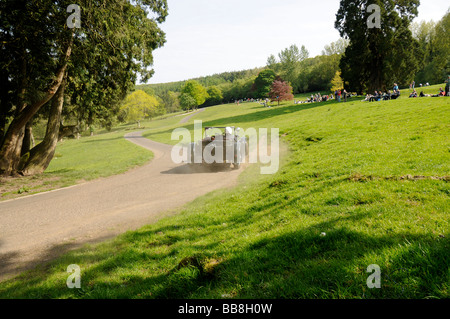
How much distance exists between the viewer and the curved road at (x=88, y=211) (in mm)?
5551

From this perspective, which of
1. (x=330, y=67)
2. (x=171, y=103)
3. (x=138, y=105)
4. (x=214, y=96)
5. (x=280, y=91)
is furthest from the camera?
(x=171, y=103)

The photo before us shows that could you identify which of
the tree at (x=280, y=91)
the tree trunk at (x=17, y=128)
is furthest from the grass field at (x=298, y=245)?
the tree at (x=280, y=91)

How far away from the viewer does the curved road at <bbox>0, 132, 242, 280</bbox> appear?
18.2ft

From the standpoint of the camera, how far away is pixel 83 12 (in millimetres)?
11078

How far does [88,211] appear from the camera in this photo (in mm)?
7844

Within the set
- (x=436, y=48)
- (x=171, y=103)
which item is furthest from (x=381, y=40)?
(x=171, y=103)

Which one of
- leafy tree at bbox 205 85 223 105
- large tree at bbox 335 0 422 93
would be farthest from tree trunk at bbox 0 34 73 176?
leafy tree at bbox 205 85 223 105

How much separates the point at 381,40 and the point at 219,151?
32298mm

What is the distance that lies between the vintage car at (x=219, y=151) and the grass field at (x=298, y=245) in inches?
181

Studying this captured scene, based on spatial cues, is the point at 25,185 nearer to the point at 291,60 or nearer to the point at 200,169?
the point at 200,169

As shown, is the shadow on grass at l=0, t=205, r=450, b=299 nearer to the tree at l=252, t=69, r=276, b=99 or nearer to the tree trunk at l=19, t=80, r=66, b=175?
the tree trunk at l=19, t=80, r=66, b=175

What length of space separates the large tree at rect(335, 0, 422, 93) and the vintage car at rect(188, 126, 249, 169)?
29.6 m
